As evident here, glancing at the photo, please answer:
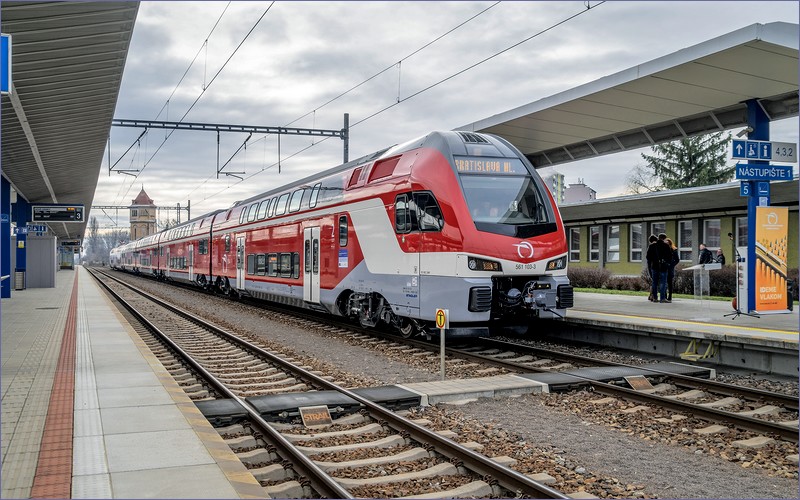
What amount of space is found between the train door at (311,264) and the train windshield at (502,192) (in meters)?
5.29

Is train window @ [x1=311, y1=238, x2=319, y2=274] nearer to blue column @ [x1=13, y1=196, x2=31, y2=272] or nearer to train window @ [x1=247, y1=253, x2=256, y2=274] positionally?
train window @ [x1=247, y1=253, x2=256, y2=274]

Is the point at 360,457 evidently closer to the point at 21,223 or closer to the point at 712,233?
the point at 712,233

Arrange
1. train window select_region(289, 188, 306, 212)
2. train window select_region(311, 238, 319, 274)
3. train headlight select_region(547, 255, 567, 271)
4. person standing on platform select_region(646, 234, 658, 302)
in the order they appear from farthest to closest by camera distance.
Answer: train window select_region(289, 188, 306, 212)
person standing on platform select_region(646, 234, 658, 302)
train window select_region(311, 238, 319, 274)
train headlight select_region(547, 255, 567, 271)

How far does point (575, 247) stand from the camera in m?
31.0

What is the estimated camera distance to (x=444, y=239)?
10586mm

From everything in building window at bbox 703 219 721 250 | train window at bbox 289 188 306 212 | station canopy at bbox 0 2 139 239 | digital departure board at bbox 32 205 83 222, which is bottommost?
building window at bbox 703 219 721 250

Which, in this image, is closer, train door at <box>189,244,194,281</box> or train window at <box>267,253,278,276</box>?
train window at <box>267,253,278,276</box>

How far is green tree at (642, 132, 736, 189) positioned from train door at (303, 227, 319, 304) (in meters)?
36.2

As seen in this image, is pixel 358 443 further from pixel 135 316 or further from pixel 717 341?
pixel 135 316

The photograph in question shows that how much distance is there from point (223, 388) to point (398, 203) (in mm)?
4705

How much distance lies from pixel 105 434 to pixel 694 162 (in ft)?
152

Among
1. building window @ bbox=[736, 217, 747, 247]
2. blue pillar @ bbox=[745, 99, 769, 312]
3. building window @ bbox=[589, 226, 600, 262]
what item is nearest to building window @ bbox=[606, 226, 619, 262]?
building window @ bbox=[589, 226, 600, 262]

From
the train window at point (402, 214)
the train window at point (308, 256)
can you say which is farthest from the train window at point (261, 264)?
the train window at point (402, 214)

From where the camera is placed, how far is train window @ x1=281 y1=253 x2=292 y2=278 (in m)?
17.3
